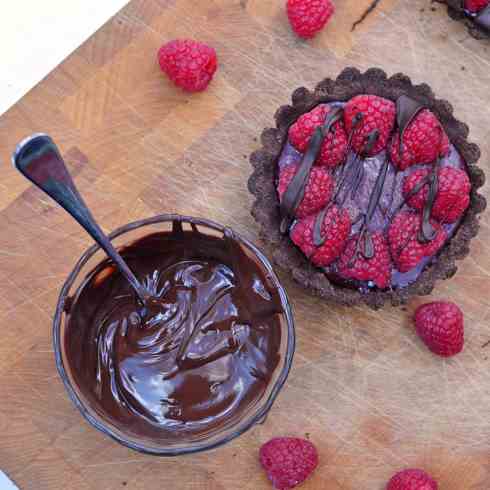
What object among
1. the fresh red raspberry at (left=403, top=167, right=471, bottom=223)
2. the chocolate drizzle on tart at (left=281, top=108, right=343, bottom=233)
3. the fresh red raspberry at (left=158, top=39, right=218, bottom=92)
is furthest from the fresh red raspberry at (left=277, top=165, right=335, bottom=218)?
the fresh red raspberry at (left=158, top=39, right=218, bottom=92)

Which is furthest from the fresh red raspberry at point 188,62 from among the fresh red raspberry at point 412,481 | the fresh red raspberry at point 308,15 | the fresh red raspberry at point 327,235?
the fresh red raspberry at point 412,481

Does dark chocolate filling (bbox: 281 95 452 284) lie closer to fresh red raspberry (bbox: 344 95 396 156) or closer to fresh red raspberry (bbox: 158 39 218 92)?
fresh red raspberry (bbox: 344 95 396 156)

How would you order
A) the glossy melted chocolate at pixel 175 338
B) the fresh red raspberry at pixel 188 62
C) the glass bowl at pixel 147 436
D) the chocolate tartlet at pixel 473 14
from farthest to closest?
1. the chocolate tartlet at pixel 473 14
2. the fresh red raspberry at pixel 188 62
3. the glossy melted chocolate at pixel 175 338
4. the glass bowl at pixel 147 436

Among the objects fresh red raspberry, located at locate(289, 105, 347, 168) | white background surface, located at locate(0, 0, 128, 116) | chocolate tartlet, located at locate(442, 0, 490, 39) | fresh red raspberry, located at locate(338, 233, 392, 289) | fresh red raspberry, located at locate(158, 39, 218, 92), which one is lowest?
white background surface, located at locate(0, 0, 128, 116)

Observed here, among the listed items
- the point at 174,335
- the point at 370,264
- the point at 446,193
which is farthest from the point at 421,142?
the point at 174,335

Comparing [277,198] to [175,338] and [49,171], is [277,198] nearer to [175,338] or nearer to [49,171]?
[175,338]

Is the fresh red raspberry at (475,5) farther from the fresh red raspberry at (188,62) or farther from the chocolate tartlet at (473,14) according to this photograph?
the fresh red raspberry at (188,62)
